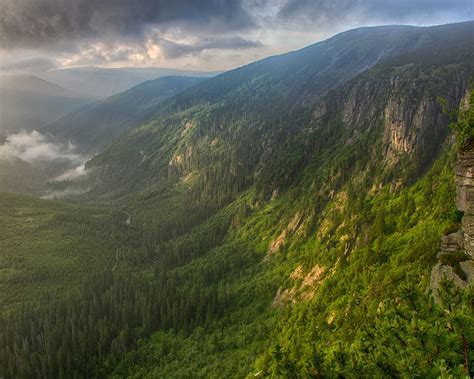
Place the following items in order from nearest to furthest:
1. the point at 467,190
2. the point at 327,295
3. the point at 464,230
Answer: the point at 467,190 < the point at 464,230 < the point at 327,295

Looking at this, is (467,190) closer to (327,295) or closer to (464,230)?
(464,230)

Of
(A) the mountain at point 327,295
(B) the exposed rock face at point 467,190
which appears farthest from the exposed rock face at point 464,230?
(A) the mountain at point 327,295

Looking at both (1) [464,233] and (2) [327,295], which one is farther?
(2) [327,295]

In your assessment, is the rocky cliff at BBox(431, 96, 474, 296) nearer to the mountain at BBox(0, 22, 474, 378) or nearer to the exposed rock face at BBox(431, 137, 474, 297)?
the exposed rock face at BBox(431, 137, 474, 297)

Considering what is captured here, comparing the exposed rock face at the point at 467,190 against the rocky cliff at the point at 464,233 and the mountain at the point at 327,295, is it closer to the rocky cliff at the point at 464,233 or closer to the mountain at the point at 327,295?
the rocky cliff at the point at 464,233

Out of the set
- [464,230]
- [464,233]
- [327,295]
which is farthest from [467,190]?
[327,295]

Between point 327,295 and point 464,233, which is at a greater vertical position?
point 464,233

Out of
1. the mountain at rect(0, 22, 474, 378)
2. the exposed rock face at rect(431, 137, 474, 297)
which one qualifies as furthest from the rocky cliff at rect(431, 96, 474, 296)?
the mountain at rect(0, 22, 474, 378)

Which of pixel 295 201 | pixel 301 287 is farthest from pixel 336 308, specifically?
pixel 295 201

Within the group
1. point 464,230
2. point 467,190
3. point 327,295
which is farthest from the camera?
point 327,295

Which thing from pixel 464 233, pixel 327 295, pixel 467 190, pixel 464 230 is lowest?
pixel 327 295

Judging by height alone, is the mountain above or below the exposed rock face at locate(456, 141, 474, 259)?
below

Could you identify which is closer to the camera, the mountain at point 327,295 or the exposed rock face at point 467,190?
the mountain at point 327,295
